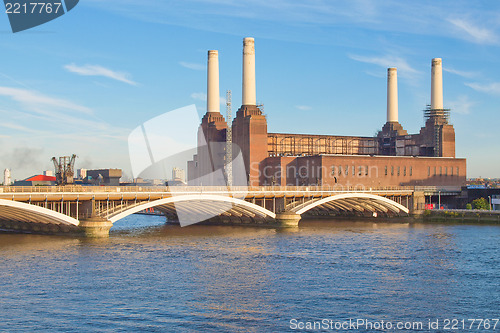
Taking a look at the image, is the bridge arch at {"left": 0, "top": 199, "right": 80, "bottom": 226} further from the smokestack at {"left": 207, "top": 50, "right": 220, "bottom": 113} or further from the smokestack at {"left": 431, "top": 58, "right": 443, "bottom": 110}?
the smokestack at {"left": 431, "top": 58, "right": 443, "bottom": 110}

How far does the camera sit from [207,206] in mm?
80375

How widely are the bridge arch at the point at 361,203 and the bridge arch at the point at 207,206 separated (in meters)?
7.23

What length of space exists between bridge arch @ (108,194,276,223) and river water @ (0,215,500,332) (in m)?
3.94

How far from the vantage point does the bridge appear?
60625 mm

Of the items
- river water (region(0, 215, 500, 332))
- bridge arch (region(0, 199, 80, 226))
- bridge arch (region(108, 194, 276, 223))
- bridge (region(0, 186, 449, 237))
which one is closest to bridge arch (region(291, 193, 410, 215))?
bridge (region(0, 186, 449, 237))

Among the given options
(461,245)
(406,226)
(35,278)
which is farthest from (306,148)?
(35,278)

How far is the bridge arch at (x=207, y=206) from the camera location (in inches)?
2662

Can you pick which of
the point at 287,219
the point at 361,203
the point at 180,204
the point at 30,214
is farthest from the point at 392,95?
the point at 30,214

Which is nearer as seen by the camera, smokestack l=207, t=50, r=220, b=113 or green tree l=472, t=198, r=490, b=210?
green tree l=472, t=198, r=490, b=210

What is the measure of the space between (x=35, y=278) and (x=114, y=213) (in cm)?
2278

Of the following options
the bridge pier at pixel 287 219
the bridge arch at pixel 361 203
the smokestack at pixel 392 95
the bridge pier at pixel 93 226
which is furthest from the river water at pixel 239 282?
the smokestack at pixel 392 95

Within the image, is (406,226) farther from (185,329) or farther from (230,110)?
(185,329)

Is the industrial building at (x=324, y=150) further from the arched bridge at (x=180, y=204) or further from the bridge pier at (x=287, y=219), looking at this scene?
the bridge pier at (x=287, y=219)

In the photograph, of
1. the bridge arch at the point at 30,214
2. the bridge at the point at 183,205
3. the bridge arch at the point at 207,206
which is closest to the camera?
the bridge arch at the point at 30,214
